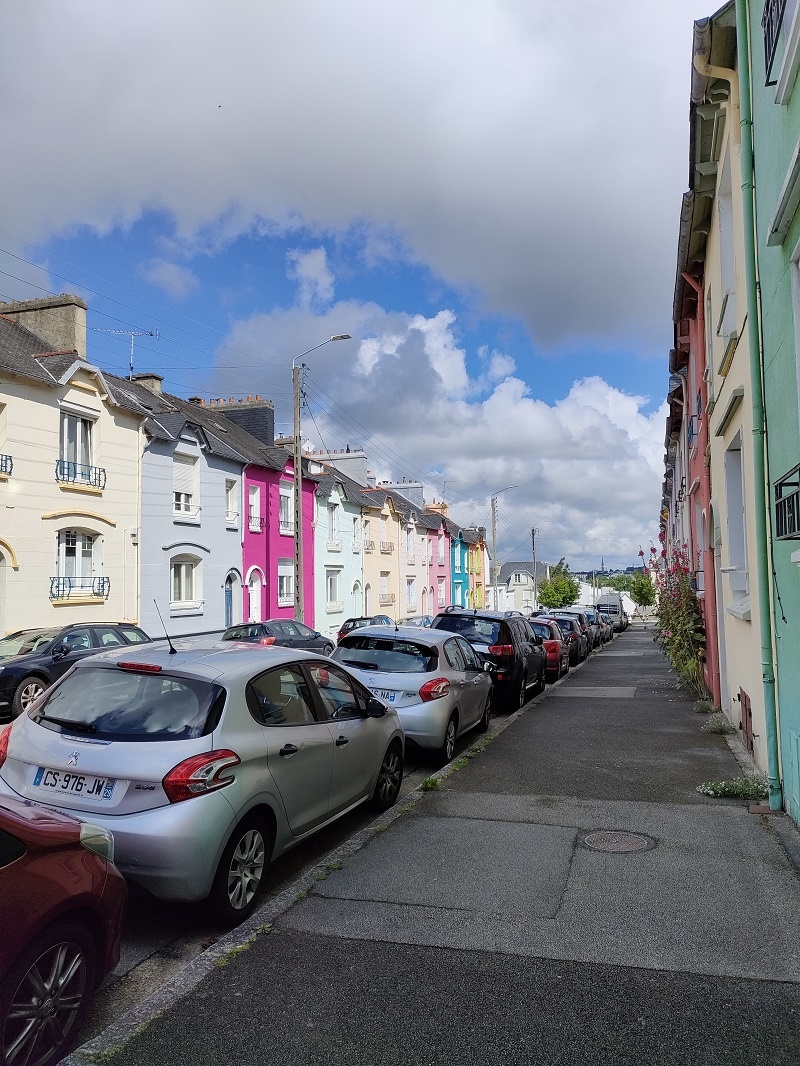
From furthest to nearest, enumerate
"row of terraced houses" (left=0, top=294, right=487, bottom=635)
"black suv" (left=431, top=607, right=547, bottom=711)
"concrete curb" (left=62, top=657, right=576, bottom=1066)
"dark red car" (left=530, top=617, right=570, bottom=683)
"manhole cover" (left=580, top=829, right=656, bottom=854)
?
"row of terraced houses" (left=0, top=294, right=487, bottom=635) < "dark red car" (left=530, top=617, right=570, bottom=683) < "black suv" (left=431, top=607, right=547, bottom=711) < "manhole cover" (left=580, top=829, right=656, bottom=854) < "concrete curb" (left=62, top=657, right=576, bottom=1066)

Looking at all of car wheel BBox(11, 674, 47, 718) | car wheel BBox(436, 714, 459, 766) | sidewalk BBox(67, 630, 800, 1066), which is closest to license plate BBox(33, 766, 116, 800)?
sidewalk BBox(67, 630, 800, 1066)

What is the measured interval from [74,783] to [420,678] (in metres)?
5.05

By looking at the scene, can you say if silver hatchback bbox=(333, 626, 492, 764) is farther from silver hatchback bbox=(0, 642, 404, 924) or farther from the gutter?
the gutter

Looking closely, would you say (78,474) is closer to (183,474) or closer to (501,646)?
(183,474)

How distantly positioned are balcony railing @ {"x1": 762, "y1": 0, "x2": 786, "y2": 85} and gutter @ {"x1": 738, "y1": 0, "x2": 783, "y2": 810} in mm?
757

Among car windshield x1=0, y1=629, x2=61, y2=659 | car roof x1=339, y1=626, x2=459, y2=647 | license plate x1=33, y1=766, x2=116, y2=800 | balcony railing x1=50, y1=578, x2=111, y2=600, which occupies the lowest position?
license plate x1=33, y1=766, x2=116, y2=800

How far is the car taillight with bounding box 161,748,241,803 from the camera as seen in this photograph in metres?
4.57

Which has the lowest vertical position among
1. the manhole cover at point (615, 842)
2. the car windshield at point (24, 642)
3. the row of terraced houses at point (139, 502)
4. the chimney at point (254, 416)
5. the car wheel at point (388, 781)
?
the manhole cover at point (615, 842)

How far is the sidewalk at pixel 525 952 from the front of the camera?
3.43 m

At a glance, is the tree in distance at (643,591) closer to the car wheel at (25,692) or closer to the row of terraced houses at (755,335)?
the row of terraced houses at (755,335)

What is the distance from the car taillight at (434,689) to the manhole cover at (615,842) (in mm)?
3019

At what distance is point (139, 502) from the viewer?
952 inches

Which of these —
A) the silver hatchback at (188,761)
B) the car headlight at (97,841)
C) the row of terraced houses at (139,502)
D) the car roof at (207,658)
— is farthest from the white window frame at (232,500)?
the car headlight at (97,841)

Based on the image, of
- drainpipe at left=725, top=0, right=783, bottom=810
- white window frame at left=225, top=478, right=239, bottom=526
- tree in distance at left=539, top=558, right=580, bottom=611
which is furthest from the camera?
tree in distance at left=539, top=558, right=580, bottom=611
